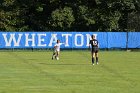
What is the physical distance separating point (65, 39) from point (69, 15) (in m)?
6.29

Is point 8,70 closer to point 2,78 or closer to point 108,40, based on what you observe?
point 2,78

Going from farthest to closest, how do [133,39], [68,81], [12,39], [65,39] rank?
[133,39] < [65,39] < [12,39] < [68,81]

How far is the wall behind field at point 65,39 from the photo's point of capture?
54.0m

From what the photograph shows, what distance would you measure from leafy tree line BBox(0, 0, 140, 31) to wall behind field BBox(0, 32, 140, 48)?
14.1 feet

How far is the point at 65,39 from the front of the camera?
181ft

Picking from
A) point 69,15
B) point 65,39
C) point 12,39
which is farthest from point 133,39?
point 12,39

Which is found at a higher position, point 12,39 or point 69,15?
point 69,15

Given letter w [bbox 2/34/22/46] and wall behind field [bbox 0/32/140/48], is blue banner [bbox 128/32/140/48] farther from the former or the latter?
letter w [bbox 2/34/22/46]

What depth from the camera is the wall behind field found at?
177 feet

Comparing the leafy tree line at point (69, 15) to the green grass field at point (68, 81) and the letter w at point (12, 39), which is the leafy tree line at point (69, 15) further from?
the green grass field at point (68, 81)

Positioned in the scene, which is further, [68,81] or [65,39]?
[65,39]

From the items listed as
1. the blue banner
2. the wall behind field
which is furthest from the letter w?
the blue banner

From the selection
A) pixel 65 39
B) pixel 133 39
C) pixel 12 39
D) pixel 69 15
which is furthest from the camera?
pixel 69 15

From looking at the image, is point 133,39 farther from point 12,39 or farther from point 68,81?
point 68,81
